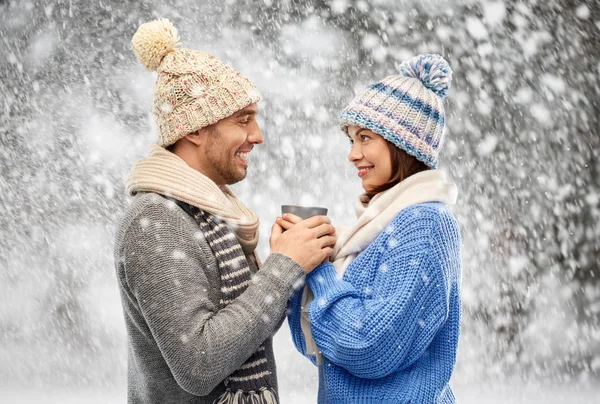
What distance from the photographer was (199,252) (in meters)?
1.66

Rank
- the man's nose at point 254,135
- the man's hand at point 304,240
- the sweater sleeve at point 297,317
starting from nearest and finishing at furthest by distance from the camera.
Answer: the man's hand at point 304,240, the sweater sleeve at point 297,317, the man's nose at point 254,135

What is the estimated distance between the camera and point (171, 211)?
166 centimetres

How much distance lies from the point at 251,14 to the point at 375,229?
5.45m

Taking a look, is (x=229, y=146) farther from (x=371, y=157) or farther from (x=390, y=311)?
(x=390, y=311)

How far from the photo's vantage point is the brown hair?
5.73 feet

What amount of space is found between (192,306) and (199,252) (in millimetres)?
182

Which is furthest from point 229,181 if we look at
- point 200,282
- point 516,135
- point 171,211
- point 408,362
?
point 516,135

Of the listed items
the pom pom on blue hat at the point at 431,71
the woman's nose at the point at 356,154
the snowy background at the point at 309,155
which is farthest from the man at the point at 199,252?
the snowy background at the point at 309,155

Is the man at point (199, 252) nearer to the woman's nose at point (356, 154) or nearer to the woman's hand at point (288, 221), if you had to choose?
the woman's hand at point (288, 221)

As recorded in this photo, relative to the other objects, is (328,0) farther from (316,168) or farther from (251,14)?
(316,168)

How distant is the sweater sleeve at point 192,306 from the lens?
150 cm

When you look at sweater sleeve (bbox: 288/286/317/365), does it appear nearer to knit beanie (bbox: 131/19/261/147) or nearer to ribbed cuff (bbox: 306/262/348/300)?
ribbed cuff (bbox: 306/262/348/300)

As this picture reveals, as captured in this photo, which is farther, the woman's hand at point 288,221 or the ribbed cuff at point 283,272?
the woman's hand at point 288,221

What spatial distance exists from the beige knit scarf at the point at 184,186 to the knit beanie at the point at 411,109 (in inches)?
16.6
